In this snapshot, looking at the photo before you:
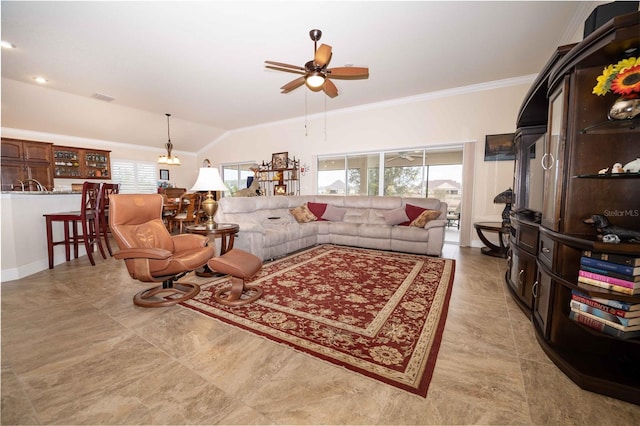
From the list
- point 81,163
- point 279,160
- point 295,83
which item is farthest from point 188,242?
point 81,163

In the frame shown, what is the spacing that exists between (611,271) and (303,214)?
415 cm

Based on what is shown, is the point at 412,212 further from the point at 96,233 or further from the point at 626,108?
the point at 96,233

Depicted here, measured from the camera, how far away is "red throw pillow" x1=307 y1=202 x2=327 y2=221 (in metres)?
5.25

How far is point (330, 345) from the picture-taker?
5.65 feet

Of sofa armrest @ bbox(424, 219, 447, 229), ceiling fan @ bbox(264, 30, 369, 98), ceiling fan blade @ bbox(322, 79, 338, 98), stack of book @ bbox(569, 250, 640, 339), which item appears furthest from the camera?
sofa armrest @ bbox(424, 219, 447, 229)

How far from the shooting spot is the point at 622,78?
1316mm

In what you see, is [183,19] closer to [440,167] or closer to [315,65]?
[315,65]

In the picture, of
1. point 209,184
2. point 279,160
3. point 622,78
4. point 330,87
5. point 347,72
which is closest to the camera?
point 622,78

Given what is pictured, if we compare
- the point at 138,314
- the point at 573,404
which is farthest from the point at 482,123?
the point at 138,314

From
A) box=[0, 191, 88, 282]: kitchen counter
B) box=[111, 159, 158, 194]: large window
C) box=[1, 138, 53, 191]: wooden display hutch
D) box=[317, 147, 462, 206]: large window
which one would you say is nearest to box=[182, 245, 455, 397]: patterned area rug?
box=[317, 147, 462, 206]: large window

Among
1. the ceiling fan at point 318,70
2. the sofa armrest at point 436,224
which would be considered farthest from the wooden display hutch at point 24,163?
Result: the sofa armrest at point 436,224

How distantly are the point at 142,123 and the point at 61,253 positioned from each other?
4.34 m

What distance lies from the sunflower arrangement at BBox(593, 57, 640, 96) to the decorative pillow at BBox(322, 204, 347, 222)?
3989 millimetres

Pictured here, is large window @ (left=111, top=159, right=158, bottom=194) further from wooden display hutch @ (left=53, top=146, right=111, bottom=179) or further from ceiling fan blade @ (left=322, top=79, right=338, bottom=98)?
ceiling fan blade @ (left=322, top=79, right=338, bottom=98)
